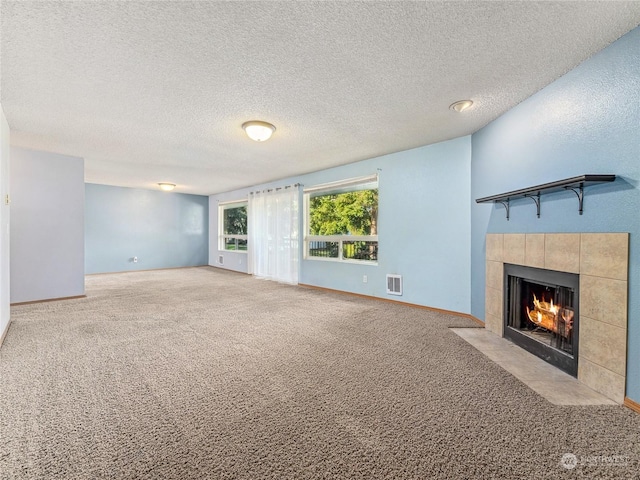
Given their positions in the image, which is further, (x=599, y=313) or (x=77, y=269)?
(x=77, y=269)

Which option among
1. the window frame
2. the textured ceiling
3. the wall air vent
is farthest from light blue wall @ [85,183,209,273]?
the wall air vent

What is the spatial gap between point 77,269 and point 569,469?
631 centimetres

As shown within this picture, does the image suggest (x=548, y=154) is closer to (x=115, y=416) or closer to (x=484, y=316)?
(x=484, y=316)

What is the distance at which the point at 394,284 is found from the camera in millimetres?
4590

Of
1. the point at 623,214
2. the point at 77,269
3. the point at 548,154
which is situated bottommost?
the point at 77,269

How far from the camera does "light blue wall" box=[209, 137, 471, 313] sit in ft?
12.7

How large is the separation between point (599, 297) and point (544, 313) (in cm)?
78

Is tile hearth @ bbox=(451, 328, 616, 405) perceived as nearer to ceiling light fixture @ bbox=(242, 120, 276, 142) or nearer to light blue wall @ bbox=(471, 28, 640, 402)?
light blue wall @ bbox=(471, 28, 640, 402)

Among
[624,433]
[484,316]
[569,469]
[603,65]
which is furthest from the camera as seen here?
[484,316]

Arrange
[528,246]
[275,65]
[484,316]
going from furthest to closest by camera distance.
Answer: [484,316] < [528,246] < [275,65]

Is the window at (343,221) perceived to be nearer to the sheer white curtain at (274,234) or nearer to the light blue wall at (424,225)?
the light blue wall at (424,225)

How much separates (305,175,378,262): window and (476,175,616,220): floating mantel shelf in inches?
86.6

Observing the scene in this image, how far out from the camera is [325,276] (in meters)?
5.77

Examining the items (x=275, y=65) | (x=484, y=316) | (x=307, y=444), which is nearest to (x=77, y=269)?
(x=275, y=65)
